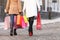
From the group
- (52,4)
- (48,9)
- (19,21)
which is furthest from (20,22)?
(52,4)

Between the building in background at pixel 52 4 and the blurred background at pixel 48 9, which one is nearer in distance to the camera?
the blurred background at pixel 48 9

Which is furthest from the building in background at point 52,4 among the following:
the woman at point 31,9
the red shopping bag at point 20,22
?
the woman at point 31,9

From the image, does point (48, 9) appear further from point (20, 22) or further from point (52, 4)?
point (20, 22)

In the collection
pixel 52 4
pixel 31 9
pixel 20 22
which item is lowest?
pixel 20 22

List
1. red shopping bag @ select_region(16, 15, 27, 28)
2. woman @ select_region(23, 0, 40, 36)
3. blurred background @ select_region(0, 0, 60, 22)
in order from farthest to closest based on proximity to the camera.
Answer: blurred background @ select_region(0, 0, 60, 22), red shopping bag @ select_region(16, 15, 27, 28), woman @ select_region(23, 0, 40, 36)

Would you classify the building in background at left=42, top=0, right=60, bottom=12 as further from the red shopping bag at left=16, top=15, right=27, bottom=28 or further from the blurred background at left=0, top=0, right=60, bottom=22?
the red shopping bag at left=16, top=15, right=27, bottom=28

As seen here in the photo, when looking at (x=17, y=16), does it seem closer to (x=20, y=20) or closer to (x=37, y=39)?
(x=20, y=20)

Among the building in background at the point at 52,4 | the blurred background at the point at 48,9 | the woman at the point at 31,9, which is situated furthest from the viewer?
the building in background at the point at 52,4

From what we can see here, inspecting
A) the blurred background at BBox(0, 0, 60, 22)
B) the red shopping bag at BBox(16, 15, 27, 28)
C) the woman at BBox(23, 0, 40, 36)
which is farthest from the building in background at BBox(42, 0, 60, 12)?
the woman at BBox(23, 0, 40, 36)

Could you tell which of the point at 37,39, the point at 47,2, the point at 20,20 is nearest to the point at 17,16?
the point at 20,20

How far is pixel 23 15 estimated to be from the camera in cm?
1075

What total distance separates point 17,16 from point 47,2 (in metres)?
15.3

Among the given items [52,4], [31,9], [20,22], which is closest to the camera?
[31,9]

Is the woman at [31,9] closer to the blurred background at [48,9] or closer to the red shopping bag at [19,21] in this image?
the red shopping bag at [19,21]
